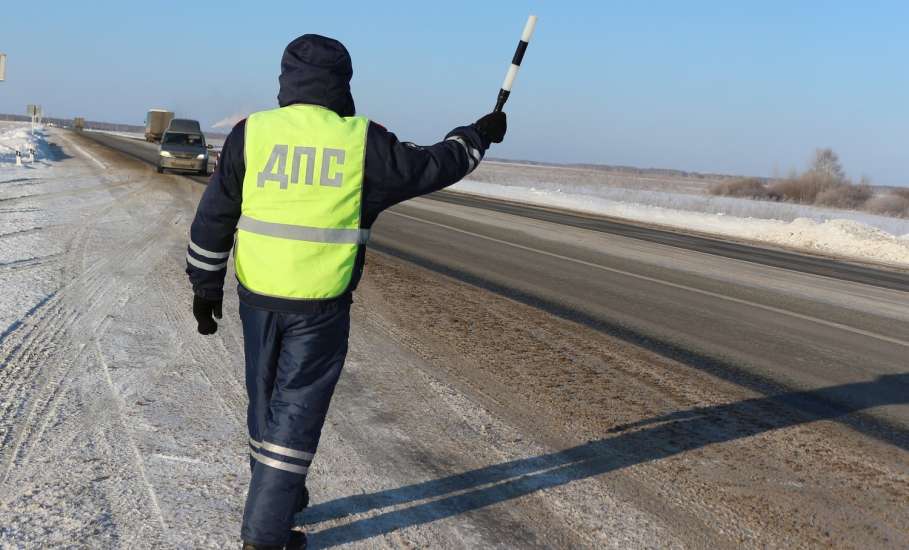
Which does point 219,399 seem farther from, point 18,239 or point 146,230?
point 146,230

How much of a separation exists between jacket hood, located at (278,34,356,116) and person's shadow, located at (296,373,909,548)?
5.50 ft

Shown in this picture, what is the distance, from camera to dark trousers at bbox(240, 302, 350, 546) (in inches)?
113

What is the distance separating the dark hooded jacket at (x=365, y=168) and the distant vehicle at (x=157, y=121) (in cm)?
6896

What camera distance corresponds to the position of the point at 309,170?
2.79 metres

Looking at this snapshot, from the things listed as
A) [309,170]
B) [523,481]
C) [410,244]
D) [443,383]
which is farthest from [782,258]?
[309,170]

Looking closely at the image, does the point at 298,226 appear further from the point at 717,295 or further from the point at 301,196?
the point at 717,295

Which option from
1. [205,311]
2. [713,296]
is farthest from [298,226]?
[713,296]

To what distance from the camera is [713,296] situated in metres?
11.0

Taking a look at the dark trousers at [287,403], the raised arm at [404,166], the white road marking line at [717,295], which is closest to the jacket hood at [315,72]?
the raised arm at [404,166]

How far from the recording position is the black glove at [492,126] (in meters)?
3.26

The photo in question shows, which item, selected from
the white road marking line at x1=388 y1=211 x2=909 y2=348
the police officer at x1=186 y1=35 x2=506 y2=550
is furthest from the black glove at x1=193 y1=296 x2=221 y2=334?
the white road marking line at x1=388 y1=211 x2=909 y2=348

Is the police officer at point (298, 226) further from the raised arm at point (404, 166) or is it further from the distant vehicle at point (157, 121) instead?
the distant vehicle at point (157, 121)

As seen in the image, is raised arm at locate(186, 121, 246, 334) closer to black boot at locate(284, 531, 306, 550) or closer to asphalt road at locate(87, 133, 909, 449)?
black boot at locate(284, 531, 306, 550)

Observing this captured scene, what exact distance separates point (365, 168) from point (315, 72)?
357 millimetres
